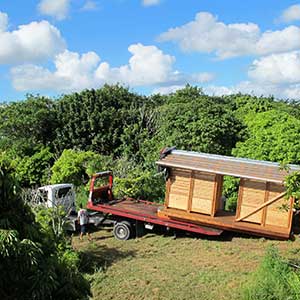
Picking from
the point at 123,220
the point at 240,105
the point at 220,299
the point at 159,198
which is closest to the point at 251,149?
the point at 159,198

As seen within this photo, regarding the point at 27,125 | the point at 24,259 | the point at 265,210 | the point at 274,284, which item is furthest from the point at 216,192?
the point at 27,125

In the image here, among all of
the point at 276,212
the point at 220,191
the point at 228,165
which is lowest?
the point at 276,212

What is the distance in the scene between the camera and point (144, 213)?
54.1 ft

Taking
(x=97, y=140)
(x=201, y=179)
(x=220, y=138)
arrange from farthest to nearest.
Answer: (x=97, y=140), (x=220, y=138), (x=201, y=179)

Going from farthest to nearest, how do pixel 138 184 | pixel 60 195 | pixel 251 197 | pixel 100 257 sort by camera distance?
1. pixel 138 184
2. pixel 60 195
3. pixel 251 197
4. pixel 100 257

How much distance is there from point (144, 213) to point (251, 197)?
13.5 ft

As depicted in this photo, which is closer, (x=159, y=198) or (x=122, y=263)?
(x=122, y=263)

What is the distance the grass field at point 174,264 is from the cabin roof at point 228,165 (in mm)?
2330

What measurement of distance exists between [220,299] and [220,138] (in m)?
13.6

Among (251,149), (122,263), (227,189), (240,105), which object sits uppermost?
Result: (240,105)

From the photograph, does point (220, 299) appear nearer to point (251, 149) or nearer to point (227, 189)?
point (227, 189)

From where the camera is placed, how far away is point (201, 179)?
1566cm

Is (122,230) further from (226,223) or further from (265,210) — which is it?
(265,210)

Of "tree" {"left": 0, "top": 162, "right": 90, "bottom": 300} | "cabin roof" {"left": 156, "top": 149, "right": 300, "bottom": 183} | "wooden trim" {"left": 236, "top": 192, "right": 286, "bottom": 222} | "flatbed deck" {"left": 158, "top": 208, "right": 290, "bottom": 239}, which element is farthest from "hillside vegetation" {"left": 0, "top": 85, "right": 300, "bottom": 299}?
"cabin roof" {"left": 156, "top": 149, "right": 300, "bottom": 183}
